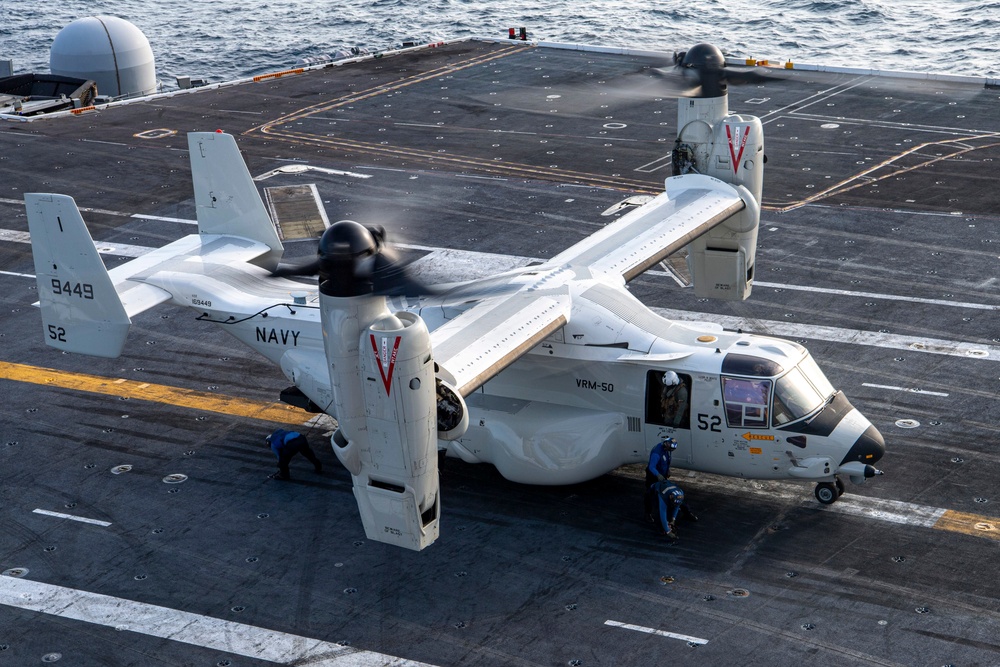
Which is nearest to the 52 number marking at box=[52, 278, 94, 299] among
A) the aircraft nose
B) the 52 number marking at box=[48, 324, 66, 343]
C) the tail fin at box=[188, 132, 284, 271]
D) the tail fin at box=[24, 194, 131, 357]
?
the tail fin at box=[24, 194, 131, 357]

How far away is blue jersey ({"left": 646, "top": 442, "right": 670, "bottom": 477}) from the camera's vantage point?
2395cm

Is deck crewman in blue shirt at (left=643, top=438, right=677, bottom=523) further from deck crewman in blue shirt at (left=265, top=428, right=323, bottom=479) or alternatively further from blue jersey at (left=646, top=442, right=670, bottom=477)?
deck crewman in blue shirt at (left=265, top=428, right=323, bottom=479)

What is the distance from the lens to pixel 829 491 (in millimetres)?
24656

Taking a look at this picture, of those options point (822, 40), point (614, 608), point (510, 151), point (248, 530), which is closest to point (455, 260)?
point (510, 151)

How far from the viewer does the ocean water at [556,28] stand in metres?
102

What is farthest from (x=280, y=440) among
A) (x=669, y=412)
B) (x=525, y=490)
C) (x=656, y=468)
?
(x=669, y=412)

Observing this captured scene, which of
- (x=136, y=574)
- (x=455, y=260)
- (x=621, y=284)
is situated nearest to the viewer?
(x=136, y=574)

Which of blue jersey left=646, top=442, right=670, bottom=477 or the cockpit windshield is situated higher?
the cockpit windshield

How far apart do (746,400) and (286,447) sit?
1035 cm

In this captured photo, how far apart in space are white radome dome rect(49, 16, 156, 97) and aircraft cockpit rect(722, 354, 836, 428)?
55874 mm

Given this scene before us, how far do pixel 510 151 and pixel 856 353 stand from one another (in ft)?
78.6

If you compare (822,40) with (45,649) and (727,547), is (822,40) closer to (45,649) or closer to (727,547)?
(727,547)

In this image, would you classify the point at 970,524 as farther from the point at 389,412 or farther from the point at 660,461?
the point at 389,412

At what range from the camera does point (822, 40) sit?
10638 cm
